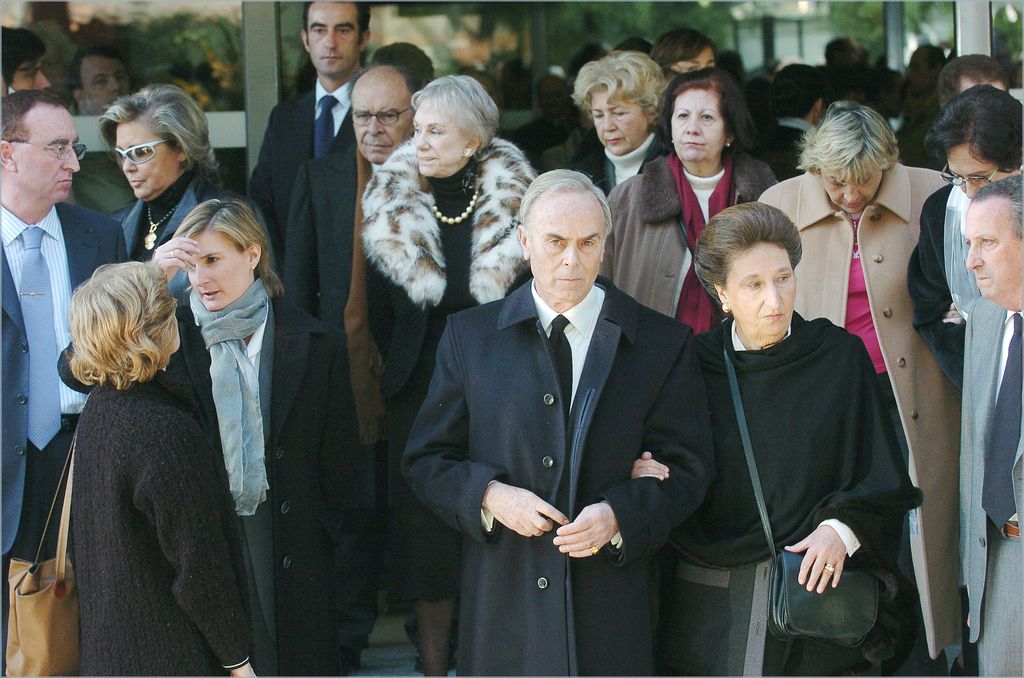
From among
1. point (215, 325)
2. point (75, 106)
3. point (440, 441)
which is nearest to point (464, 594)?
point (440, 441)

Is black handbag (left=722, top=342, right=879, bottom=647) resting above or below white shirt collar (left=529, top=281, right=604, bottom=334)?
below

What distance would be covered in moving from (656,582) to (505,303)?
89 cm

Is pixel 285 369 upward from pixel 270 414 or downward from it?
upward

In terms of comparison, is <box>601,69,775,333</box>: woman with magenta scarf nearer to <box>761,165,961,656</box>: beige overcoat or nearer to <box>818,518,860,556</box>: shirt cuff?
<box>761,165,961,656</box>: beige overcoat

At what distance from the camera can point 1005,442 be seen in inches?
135

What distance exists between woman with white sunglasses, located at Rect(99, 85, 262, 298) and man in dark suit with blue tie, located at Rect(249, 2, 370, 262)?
0.66 m

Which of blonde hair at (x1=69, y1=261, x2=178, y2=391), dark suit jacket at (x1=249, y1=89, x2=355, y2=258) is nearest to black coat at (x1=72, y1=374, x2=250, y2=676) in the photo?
blonde hair at (x1=69, y1=261, x2=178, y2=391)

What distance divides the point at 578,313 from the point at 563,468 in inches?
16.7

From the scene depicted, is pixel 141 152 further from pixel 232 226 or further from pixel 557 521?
pixel 557 521

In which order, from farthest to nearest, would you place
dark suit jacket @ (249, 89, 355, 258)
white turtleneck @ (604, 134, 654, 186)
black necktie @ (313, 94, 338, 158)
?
black necktie @ (313, 94, 338, 158) → dark suit jacket @ (249, 89, 355, 258) → white turtleneck @ (604, 134, 654, 186)

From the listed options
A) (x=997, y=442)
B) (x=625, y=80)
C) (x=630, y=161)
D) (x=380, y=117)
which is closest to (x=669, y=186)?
(x=630, y=161)

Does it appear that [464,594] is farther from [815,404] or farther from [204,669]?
[815,404]

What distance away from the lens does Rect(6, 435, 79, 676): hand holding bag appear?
308 centimetres

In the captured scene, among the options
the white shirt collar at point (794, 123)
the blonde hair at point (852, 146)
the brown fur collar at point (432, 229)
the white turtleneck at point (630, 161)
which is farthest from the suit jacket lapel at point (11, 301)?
the white shirt collar at point (794, 123)
